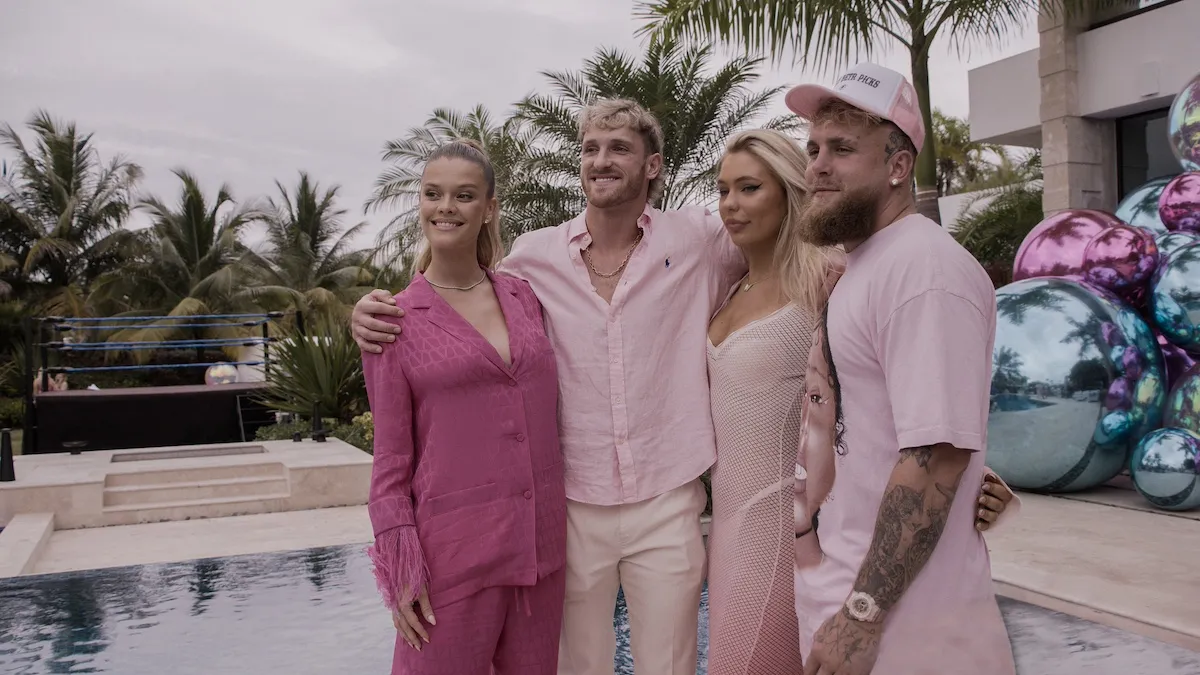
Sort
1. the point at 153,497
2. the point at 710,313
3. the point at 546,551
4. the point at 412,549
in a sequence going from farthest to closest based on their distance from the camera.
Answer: the point at 153,497 < the point at 710,313 < the point at 546,551 < the point at 412,549

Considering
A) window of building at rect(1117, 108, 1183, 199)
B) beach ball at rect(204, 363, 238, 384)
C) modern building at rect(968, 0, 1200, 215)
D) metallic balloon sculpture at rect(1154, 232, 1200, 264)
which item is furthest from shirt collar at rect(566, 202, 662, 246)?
beach ball at rect(204, 363, 238, 384)

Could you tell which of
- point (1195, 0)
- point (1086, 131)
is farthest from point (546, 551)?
point (1086, 131)

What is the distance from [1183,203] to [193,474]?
332 inches

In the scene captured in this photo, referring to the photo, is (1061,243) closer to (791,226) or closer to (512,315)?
(791,226)

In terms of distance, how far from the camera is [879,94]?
184 centimetres

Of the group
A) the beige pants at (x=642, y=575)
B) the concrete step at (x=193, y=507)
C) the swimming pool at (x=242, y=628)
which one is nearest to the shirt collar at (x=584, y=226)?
the beige pants at (x=642, y=575)

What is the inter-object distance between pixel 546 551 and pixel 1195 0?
1149 centimetres

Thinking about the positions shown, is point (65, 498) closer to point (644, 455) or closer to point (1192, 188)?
point (644, 455)

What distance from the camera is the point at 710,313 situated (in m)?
2.88

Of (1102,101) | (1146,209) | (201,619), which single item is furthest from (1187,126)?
(201,619)

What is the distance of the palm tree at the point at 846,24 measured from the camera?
9.95 m

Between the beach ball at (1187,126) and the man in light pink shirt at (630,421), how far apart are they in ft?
19.4

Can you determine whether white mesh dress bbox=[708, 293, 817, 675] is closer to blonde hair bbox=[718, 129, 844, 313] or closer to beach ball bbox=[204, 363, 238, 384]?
blonde hair bbox=[718, 129, 844, 313]

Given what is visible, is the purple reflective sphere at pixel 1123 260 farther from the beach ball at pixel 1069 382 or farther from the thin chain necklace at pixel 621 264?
the thin chain necklace at pixel 621 264
